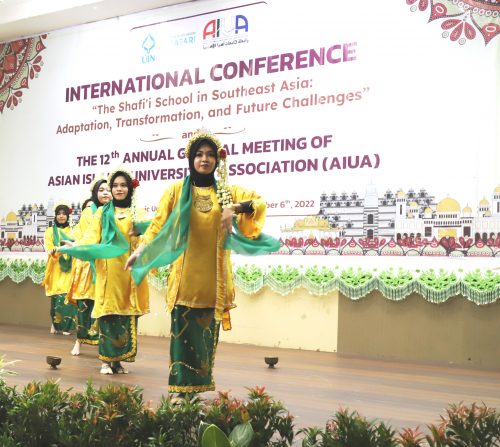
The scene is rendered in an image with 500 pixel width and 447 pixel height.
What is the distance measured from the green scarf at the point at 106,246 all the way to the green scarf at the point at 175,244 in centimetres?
102

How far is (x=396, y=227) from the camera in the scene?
6191mm

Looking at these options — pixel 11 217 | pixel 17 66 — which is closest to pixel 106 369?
pixel 11 217

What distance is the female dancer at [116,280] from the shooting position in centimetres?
501

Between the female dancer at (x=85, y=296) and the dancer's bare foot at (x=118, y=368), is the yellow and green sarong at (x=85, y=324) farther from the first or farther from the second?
the dancer's bare foot at (x=118, y=368)

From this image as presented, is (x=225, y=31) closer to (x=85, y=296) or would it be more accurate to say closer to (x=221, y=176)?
(x=85, y=296)

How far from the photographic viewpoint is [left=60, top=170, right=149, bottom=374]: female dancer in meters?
5.01

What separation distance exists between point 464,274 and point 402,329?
2.19 ft

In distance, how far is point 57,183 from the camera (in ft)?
27.9

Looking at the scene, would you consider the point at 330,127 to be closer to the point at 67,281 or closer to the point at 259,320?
the point at 259,320

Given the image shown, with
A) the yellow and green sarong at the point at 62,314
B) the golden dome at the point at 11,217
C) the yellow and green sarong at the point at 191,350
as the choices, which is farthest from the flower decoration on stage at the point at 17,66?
the yellow and green sarong at the point at 191,350

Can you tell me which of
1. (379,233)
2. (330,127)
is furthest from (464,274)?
(330,127)

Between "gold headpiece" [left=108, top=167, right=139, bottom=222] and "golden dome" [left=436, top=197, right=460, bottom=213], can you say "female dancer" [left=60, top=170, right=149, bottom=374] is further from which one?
"golden dome" [left=436, top=197, right=460, bottom=213]

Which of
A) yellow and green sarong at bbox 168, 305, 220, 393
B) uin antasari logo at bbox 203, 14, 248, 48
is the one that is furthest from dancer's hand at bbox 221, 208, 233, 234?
uin antasari logo at bbox 203, 14, 248, 48

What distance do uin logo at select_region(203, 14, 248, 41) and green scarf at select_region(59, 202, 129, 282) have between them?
262 centimetres
